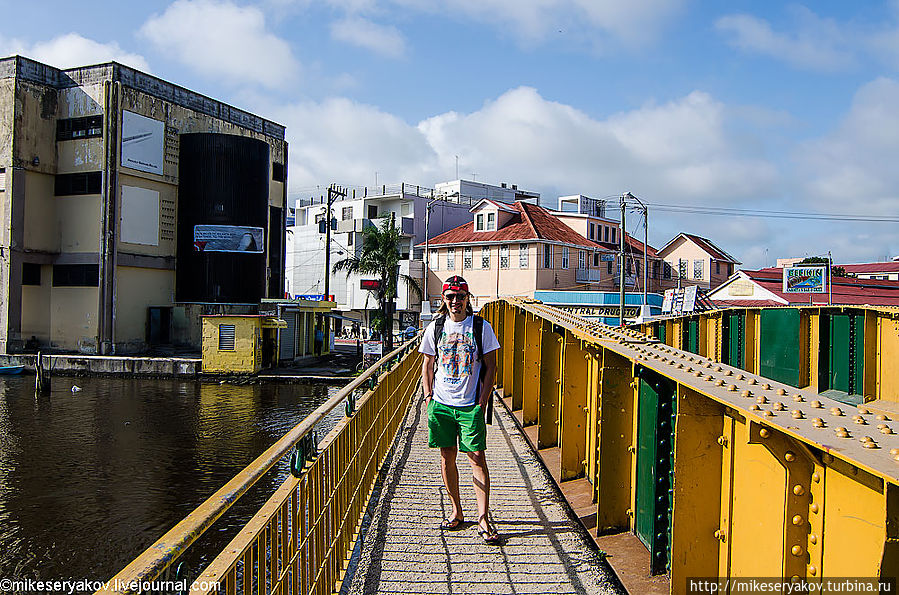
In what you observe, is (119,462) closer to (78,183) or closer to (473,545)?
(473,545)

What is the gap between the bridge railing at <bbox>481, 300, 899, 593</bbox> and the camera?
2.12 meters

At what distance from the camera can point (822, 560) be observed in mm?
2359

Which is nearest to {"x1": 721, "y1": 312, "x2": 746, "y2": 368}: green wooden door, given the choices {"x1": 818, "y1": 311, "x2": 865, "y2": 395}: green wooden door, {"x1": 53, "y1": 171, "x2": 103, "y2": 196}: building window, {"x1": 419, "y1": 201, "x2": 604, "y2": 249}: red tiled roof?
{"x1": 818, "y1": 311, "x2": 865, "y2": 395}: green wooden door

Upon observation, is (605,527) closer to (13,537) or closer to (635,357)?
(635,357)

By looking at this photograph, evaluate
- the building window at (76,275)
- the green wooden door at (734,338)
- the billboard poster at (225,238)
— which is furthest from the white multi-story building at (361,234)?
the green wooden door at (734,338)

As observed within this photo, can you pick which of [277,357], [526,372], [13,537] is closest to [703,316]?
[526,372]

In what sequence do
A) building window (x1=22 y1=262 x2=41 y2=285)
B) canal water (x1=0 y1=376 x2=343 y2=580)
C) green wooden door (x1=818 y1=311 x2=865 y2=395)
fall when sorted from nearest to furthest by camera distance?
green wooden door (x1=818 y1=311 x2=865 y2=395) → canal water (x1=0 y1=376 x2=343 y2=580) → building window (x1=22 y1=262 x2=41 y2=285)

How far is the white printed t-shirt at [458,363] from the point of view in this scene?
17.2 feet

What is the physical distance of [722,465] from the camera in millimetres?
3365

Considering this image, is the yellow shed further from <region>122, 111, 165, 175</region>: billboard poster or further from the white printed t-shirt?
the white printed t-shirt

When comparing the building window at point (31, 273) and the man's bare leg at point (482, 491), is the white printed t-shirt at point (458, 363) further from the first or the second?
the building window at point (31, 273)

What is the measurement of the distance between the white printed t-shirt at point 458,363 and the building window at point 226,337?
96.2ft

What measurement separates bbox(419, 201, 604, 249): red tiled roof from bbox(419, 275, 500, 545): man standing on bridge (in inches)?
1683

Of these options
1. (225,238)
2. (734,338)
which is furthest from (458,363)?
(225,238)
